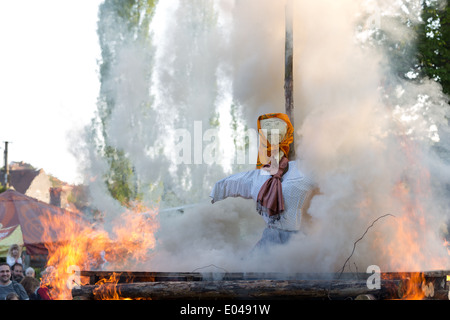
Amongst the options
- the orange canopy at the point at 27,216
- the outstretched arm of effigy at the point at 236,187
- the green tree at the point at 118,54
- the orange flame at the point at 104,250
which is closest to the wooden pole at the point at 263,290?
the orange flame at the point at 104,250

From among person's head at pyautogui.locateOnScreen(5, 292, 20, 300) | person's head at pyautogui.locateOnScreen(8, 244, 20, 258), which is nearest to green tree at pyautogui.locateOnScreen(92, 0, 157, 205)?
person's head at pyautogui.locateOnScreen(8, 244, 20, 258)

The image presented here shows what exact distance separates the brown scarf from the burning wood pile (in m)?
1.13

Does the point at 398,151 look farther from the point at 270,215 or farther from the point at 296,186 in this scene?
the point at 270,215

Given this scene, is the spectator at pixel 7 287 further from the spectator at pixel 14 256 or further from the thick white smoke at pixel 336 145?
the spectator at pixel 14 256

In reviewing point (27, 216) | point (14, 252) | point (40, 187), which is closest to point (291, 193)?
point (14, 252)

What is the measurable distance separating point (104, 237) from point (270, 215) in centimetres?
301

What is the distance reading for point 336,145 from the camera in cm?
654

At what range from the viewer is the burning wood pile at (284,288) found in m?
4.99

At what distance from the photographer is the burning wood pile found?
197 inches

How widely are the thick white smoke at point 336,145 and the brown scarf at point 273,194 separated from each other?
30 centimetres

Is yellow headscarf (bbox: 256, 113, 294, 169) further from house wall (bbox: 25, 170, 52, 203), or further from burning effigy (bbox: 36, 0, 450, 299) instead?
house wall (bbox: 25, 170, 52, 203)

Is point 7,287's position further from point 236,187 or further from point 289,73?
point 289,73

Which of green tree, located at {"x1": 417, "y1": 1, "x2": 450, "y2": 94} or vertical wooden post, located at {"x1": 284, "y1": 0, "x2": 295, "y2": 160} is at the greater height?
green tree, located at {"x1": 417, "y1": 1, "x2": 450, "y2": 94}
